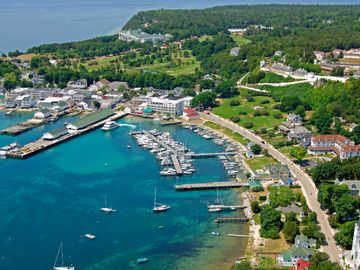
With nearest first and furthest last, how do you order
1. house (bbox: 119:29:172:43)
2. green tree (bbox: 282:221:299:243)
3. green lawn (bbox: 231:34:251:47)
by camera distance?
green tree (bbox: 282:221:299:243) < green lawn (bbox: 231:34:251:47) < house (bbox: 119:29:172:43)

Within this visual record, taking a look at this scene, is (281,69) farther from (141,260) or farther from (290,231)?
(141,260)

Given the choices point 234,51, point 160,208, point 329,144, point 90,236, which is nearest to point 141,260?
point 90,236

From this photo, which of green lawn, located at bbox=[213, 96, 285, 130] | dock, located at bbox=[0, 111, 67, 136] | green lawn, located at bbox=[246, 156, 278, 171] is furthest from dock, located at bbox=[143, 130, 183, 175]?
dock, located at bbox=[0, 111, 67, 136]

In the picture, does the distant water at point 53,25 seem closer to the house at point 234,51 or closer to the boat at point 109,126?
the house at point 234,51

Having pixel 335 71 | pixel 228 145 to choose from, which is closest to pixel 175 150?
pixel 228 145

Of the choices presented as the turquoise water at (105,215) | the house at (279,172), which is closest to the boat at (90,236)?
the turquoise water at (105,215)

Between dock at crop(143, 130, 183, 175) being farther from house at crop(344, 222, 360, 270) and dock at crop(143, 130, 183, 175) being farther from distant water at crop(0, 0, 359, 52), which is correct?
distant water at crop(0, 0, 359, 52)
